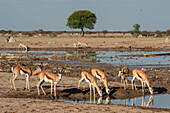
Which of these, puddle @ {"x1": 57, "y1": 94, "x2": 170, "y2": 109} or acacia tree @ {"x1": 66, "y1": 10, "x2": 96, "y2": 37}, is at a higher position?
acacia tree @ {"x1": 66, "y1": 10, "x2": 96, "y2": 37}

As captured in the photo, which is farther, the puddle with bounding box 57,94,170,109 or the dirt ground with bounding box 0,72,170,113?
the puddle with bounding box 57,94,170,109

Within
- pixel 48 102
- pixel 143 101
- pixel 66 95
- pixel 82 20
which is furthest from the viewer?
pixel 82 20

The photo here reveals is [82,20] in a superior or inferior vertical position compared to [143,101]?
superior

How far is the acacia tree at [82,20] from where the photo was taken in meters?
73.4

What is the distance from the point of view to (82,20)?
7369 centimetres

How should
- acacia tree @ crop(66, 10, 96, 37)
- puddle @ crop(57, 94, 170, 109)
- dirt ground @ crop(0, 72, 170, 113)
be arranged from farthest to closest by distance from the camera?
acacia tree @ crop(66, 10, 96, 37)
puddle @ crop(57, 94, 170, 109)
dirt ground @ crop(0, 72, 170, 113)

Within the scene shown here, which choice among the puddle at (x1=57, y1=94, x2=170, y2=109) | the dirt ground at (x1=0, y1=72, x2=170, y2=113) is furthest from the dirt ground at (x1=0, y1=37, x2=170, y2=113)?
the puddle at (x1=57, y1=94, x2=170, y2=109)

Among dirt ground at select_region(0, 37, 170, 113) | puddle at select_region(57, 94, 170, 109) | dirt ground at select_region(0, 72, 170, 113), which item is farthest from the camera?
puddle at select_region(57, 94, 170, 109)

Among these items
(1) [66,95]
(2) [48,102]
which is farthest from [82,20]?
(2) [48,102]

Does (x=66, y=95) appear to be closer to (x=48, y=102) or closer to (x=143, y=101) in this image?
(x=48, y=102)

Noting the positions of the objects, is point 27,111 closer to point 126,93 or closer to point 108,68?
point 126,93

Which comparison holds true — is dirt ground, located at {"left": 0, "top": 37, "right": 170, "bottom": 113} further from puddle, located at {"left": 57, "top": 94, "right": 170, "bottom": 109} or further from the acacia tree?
the acacia tree

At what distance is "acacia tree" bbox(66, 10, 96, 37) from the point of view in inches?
2889

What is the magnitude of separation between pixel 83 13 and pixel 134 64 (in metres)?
52.1
